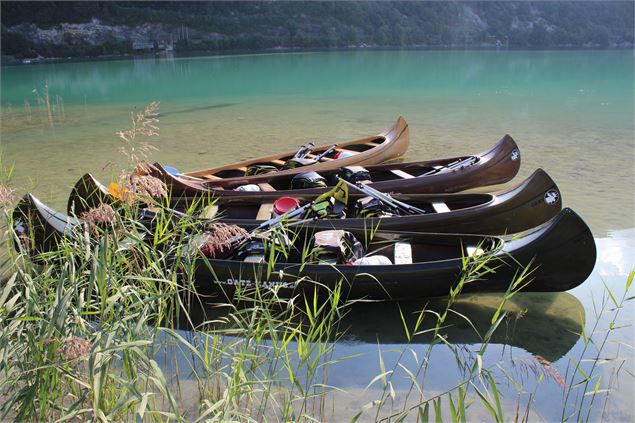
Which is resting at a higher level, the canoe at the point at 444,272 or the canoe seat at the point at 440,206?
the canoe seat at the point at 440,206

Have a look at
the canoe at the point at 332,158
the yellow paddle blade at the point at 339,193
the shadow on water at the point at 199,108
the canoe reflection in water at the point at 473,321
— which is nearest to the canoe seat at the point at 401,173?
the canoe at the point at 332,158

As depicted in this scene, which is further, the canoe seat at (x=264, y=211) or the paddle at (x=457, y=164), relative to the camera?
the paddle at (x=457, y=164)

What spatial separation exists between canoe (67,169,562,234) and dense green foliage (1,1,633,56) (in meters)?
29.4

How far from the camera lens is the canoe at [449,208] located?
467cm

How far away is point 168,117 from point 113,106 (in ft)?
9.62

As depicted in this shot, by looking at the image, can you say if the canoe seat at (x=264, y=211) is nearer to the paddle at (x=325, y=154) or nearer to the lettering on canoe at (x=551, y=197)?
the paddle at (x=325, y=154)

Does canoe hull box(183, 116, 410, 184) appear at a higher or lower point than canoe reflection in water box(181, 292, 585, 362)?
higher

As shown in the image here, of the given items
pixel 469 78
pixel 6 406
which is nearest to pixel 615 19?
pixel 469 78

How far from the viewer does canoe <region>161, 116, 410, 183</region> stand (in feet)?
21.0

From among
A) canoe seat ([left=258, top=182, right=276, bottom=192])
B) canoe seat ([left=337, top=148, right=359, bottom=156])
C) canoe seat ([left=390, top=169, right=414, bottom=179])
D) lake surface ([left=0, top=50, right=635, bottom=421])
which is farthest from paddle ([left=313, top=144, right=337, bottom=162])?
lake surface ([left=0, top=50, right=635, bottom=421])

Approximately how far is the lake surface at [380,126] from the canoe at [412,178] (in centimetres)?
77

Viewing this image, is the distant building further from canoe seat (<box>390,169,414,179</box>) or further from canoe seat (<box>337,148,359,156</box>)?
canoe seat (<box>390,169,414,179</box>)

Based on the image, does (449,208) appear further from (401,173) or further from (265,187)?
(265,187)

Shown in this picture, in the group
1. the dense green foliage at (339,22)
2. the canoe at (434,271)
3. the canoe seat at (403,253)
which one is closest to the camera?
the canoe at (434,271)
